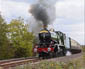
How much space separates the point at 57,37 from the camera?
2225 centimetres

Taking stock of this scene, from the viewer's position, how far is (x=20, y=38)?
30.3 m

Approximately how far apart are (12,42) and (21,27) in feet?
10.4

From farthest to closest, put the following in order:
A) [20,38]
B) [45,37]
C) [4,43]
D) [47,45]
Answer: [20,38] < [4,43] < [45,37] < [47,45]

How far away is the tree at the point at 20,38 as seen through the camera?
98.7 feet

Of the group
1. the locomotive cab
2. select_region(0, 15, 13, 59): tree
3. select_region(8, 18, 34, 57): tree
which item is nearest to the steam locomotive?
Result: the locomotive cab

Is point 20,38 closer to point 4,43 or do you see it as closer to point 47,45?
point 4,43

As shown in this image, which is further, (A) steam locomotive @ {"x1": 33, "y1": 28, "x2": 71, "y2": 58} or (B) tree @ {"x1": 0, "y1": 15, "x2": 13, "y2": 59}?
(B) tree @ {"x1": 0, "y1": 15, "x2": 13, "y2": 59}

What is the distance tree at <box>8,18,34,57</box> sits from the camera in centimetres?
3008

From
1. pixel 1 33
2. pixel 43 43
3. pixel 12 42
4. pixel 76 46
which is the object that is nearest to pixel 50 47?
pixel 43 43

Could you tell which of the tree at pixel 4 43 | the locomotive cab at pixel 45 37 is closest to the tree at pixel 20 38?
the tree at pixel 4 43

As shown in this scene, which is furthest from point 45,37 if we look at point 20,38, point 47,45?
point 20,38

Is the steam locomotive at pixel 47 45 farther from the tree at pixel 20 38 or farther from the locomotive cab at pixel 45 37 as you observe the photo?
the tree at pixel 20 38

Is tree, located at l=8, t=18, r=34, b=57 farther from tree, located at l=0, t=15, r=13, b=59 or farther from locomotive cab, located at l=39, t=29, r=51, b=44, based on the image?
locomotive cab, located at l=39, t=29, r=51, b=44

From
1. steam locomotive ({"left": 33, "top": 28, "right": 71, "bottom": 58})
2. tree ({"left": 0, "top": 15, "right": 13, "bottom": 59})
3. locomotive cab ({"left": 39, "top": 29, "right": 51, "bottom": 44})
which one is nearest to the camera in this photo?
steam locomotive ({"left": 33, "top": 28, "right": 71, "bottom": 58})
